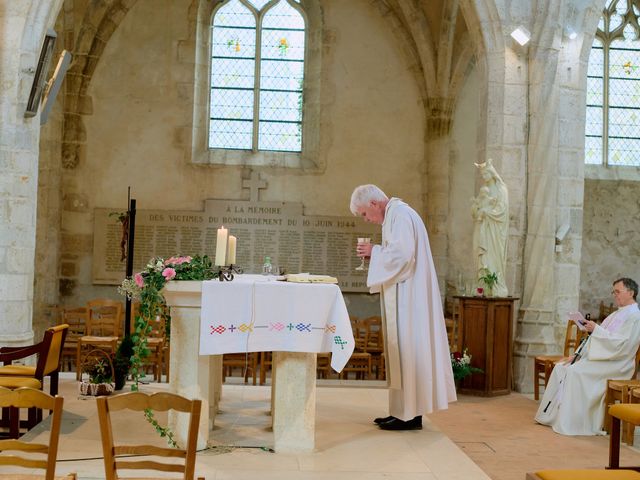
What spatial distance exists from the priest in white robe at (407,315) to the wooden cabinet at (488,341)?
2.63 meters

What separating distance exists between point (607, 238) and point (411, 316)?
32.4 feet

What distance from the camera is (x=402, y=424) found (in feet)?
19.5

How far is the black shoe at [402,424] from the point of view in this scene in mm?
5910

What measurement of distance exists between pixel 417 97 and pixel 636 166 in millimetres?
4237

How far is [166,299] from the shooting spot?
5.08 meters

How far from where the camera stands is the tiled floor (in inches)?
183

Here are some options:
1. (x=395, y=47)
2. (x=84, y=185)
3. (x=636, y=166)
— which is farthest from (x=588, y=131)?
(x=84, y=185)

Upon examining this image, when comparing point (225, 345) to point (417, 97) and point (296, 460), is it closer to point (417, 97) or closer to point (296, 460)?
point (296, 460)

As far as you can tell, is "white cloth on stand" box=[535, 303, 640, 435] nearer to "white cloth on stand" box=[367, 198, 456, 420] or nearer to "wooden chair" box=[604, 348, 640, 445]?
"wooden chair" box=[604, 348, 640, 445]

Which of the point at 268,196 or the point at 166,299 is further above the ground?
the point at 268,196

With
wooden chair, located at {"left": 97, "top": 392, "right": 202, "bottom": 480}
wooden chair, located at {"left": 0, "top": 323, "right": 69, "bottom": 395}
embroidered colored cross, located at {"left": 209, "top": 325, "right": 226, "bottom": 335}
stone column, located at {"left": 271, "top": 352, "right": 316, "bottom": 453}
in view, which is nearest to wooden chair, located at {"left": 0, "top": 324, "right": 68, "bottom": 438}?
wooden chair, located at {"left": 0, "top": 323, "right": 69, "bottom": 395}

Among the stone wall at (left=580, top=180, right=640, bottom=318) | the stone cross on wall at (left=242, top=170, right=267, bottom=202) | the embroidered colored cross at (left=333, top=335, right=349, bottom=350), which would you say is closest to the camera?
the embroidered colored cross at (left=333, top=335, right=349, bottom=350)

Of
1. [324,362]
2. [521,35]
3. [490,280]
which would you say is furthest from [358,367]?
[521,35]

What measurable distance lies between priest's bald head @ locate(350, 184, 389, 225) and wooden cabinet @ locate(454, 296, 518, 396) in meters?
3.02
